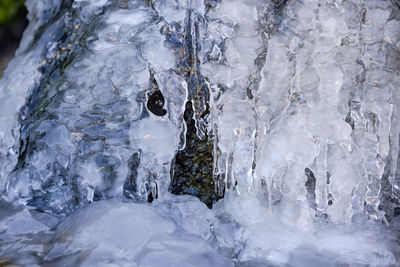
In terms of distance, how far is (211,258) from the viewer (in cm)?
179

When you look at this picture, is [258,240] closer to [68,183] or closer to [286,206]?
[286,206]

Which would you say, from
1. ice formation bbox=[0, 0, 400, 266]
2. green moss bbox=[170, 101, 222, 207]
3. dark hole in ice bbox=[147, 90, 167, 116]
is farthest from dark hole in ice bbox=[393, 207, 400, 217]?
dark hole in ice bbox=[147, 90, 167, 116]

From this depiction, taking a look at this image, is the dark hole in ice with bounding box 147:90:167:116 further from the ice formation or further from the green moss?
the green moss

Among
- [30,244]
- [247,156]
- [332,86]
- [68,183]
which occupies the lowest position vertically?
[30,244]

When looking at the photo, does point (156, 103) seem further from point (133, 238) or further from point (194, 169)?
point (133, 238)

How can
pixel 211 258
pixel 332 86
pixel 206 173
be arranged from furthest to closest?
pixel 206 173, pixel 332 86, pixel 211 258

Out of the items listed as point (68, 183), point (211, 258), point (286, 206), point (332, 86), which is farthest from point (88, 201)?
point (332, 86)

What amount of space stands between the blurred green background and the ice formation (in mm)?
3632

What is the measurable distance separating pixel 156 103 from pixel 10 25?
4.11m

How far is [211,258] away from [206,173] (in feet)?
1.97

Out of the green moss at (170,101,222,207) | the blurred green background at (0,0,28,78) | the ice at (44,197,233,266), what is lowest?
the ice at (44,197,233,266)

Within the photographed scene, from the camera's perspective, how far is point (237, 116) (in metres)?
2.16

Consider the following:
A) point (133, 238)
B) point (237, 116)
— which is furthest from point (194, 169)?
point (133, 238)

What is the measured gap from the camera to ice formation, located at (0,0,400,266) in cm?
214
